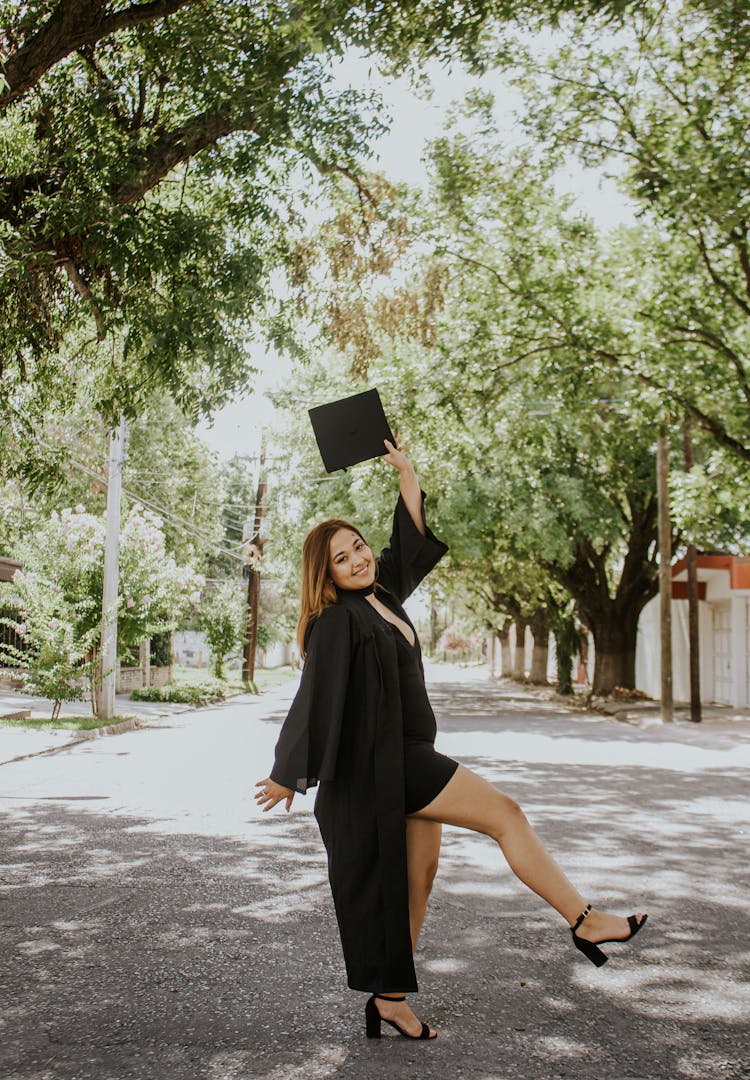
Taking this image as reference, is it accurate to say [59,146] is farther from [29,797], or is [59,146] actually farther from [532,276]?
[532,276]

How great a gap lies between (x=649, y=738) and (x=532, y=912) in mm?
14197

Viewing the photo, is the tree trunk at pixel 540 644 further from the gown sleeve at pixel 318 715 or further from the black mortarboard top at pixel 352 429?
the gown sleeve at pixel 318 715

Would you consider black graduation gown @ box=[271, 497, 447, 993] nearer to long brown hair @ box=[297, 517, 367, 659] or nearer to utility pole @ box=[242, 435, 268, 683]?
long brown hair @ box=[297, 517, 367, 659]

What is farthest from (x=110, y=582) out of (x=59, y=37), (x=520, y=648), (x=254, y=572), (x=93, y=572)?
(x=520, y=648)

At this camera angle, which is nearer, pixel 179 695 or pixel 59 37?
pixel 59 37

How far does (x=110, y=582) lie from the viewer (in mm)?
21922

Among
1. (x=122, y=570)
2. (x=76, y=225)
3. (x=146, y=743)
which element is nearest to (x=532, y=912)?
(x=76, y=225)

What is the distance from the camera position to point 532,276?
723 inches

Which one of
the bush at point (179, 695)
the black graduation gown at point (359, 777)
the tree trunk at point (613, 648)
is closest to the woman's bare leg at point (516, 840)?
the black graduation gown at point (359, 777)

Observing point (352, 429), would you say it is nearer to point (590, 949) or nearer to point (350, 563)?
point (350, 563)

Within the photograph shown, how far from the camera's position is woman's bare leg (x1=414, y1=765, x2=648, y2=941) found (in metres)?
4.19

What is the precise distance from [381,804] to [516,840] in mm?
→ 497

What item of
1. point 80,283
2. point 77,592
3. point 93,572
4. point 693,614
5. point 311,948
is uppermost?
point 80,283

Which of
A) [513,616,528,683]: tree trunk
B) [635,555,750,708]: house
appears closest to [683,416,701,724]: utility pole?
[635,555,750,708]: house
